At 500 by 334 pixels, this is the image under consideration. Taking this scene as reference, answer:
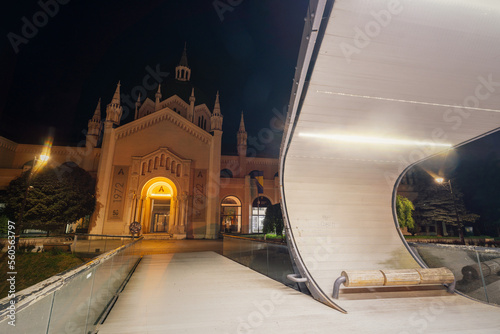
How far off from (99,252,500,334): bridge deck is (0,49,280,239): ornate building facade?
20992mm

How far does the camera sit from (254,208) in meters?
33.4

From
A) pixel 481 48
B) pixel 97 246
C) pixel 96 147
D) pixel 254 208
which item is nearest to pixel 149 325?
pixel 481 48

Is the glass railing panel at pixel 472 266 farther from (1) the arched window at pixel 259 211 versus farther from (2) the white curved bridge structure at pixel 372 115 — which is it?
(1) the arched window at pixel 259 211

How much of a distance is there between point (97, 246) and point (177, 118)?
1853 centimetres

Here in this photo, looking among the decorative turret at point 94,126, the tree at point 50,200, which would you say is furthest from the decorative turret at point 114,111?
the decorative turret at point 94,126

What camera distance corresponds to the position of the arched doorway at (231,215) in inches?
1258

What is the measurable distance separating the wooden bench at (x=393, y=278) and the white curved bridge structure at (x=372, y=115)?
0.95 ft

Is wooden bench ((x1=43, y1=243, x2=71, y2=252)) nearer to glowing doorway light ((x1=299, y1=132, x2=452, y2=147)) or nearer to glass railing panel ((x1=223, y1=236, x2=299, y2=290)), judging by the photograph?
glass railing panel ((x1=223, y1=236, x2=299, y2=290))

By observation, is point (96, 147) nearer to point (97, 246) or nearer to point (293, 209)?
point (97, 246)

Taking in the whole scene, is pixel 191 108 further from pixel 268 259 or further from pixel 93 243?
pixel 268 259

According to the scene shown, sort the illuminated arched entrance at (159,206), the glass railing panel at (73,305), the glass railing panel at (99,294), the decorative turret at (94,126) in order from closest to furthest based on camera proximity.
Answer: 1. the glass railing panel at (73,305)
2. the glass railing panel at (99,294)
3. the illuminated arched entrance at (159,206)
4. the decorative turret at (94,126)

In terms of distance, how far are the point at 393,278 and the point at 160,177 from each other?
2512 centimetres

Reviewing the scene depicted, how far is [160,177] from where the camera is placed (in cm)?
2653

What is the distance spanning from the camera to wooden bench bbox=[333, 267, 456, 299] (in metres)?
4.55
